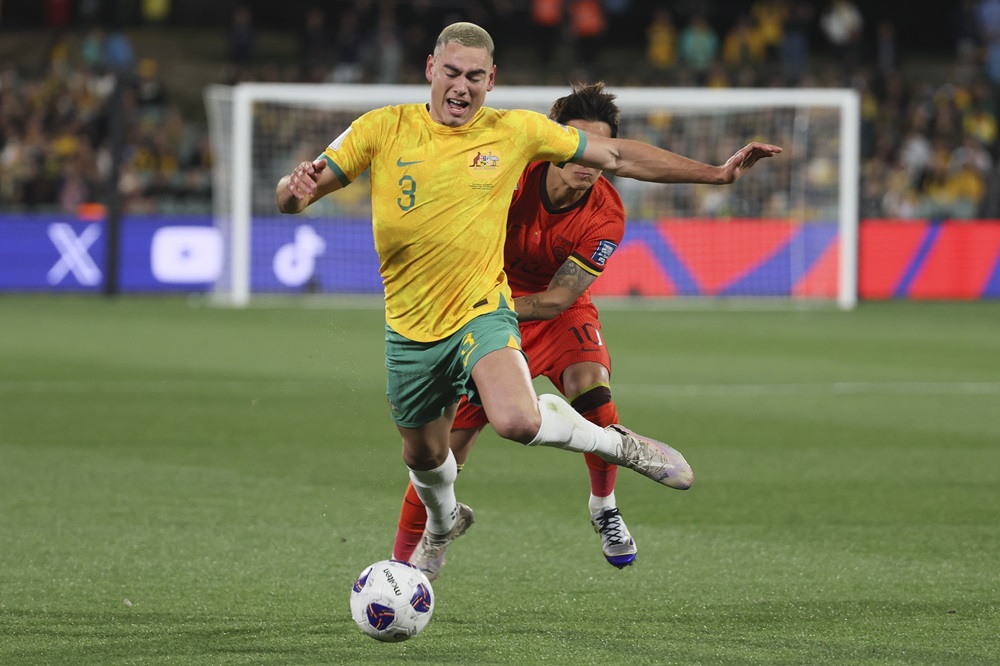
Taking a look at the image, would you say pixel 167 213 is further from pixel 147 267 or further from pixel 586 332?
pixel 586 332

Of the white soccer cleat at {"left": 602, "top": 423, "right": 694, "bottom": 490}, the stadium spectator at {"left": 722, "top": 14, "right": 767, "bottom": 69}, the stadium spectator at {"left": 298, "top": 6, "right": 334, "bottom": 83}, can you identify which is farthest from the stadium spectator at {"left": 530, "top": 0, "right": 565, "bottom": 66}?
the white soccer cleat at {"left": 602, "top": 423, "right": 694, "bottom": 490}

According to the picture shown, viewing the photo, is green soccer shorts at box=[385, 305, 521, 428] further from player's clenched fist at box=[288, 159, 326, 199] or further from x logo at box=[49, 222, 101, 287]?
x logo at box=[49, 222, 101, 287]

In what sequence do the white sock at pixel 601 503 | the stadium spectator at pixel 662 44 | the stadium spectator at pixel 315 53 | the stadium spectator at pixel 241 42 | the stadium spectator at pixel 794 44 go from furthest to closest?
the stadium spectator at pixel 794 44 < the stadium spectator at pixel 662 44 < the stadium spectator at pixel 241 42 < the stadium spectator at pixel 315 53 < the white sock at pixel 601 503

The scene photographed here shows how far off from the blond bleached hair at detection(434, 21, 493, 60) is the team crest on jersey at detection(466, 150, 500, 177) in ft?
1.13

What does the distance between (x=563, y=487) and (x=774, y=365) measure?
6.69m

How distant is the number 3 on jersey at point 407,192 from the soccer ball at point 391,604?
4.26 ft

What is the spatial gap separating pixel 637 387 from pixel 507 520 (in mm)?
5798

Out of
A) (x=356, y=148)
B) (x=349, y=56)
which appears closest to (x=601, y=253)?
(x=356, y=148)

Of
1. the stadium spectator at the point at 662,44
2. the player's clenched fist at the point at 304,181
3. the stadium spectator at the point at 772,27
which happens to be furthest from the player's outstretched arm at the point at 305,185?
the stadium spectator at the point at 772,27

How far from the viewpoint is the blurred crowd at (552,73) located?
2311 cm

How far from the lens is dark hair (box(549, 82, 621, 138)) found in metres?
6.74

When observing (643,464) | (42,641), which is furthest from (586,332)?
(42,641)

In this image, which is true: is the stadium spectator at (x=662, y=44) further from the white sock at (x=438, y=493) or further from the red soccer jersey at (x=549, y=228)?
the white sock at (x=438, y=493)

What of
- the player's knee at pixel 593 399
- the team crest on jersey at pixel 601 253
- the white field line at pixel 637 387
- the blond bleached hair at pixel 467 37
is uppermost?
the blond bleached hair at pixel 467 37
